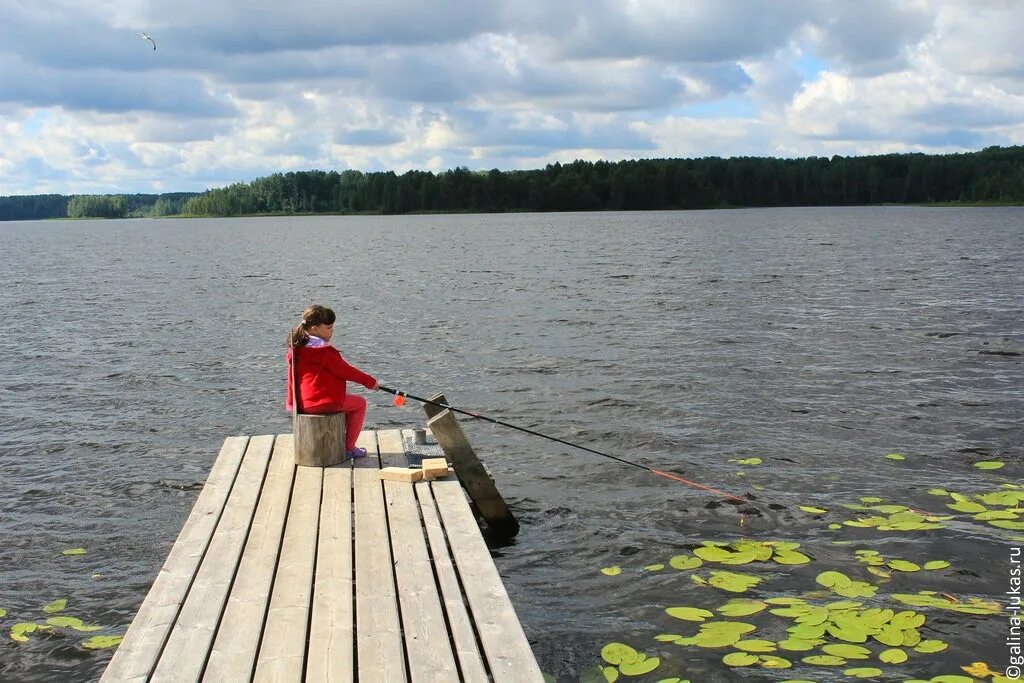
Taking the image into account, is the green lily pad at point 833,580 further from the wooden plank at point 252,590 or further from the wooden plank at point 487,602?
the wooden plank at point 252,590

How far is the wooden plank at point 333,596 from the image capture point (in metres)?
5.57

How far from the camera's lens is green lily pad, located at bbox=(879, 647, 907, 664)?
7695 mm

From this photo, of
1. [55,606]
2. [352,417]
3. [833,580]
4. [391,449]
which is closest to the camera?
[55,606]

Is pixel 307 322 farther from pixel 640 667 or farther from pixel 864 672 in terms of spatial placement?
pixel 864 672

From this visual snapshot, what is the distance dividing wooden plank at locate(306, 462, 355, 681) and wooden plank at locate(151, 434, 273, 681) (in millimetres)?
606

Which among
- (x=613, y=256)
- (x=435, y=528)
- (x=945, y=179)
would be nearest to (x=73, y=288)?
(x=613, y=256)

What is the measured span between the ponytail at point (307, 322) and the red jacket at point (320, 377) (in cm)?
7

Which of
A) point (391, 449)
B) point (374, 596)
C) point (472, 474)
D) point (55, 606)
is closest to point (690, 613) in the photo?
point (472, 474)

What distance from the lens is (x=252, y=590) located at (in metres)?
6.61

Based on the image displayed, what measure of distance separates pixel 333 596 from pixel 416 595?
21.8 inches

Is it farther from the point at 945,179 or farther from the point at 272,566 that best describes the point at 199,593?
the point at 945,179

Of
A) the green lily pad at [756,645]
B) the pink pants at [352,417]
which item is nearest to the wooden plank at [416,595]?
the pink pants at [352,417]

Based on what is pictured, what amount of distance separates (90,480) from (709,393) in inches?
435

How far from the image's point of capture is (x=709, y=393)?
739 inches
